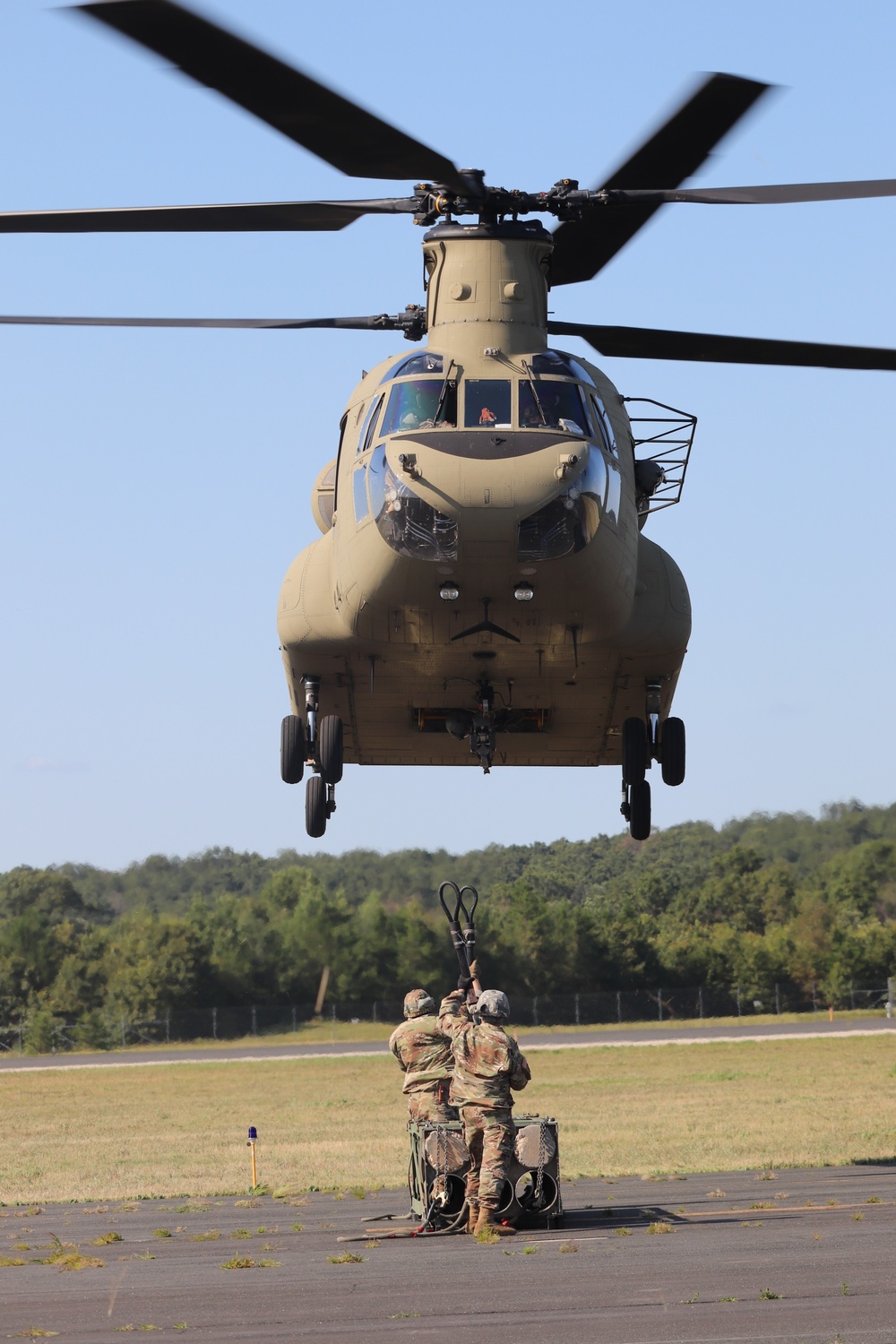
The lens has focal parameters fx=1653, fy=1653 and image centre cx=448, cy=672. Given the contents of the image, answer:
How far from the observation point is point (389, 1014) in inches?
2803

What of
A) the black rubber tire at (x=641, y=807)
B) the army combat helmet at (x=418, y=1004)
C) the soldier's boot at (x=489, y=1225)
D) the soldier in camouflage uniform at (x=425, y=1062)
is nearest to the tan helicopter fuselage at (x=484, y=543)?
the black rubber tire at (x=641, y=807)

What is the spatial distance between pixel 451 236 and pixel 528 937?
191 feet

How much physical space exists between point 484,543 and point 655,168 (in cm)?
433

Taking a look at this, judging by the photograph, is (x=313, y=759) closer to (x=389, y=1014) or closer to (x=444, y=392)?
(x=444, y=392)

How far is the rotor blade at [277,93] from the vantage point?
10.7 metres

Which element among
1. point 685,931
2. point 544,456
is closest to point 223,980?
point 685,931

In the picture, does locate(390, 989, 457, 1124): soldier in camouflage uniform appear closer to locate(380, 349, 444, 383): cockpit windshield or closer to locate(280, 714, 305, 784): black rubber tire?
locate(280, 714, 305, 784): black rubber tire

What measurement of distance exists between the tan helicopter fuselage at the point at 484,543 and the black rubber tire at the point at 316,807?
0.85 m

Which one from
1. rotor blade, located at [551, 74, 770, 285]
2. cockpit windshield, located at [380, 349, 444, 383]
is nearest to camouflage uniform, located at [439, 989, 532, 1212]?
cockpit windshield, located at [380, 349, 444, 383]

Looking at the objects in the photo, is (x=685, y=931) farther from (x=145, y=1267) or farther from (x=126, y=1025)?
A: (x=145, y=1267)

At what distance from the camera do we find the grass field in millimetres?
21641

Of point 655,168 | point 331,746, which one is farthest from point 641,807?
point 655,168

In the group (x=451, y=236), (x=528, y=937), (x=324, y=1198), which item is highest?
(x=451, y=236)

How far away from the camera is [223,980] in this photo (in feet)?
243
